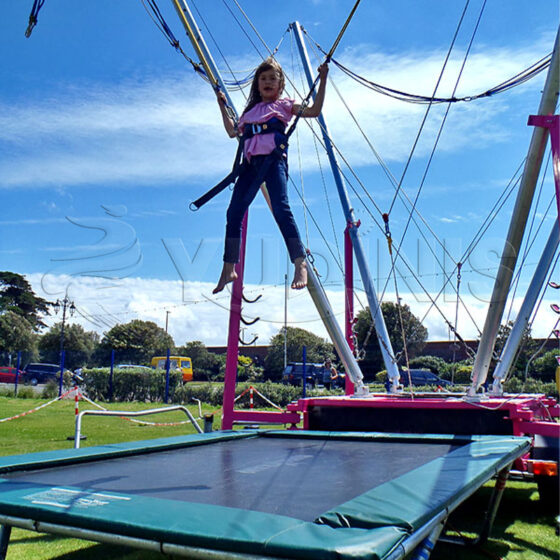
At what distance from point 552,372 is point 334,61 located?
44.2 feet

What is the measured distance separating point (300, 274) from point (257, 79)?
1234mm

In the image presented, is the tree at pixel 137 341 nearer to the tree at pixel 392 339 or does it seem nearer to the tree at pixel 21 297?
the tree at pixel 21 297

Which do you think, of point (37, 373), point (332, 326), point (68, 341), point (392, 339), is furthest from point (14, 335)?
point (332, 326)

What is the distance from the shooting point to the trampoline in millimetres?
1412

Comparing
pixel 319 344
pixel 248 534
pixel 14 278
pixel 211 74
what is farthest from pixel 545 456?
pixel 14 278

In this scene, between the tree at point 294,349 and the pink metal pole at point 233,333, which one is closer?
the pink metal pole at point 233,333

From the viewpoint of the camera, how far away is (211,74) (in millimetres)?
3834

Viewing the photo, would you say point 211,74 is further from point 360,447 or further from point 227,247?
point 360,447

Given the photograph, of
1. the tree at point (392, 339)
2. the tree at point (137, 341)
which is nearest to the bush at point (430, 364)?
the tree at point (392, 339)

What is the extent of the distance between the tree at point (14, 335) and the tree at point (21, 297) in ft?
22.7

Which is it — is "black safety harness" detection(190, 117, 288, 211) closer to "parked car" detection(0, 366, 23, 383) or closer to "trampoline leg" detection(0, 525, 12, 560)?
"trampoline leg" detection(0, 525, 12, 560)

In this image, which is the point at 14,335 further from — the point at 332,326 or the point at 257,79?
the point at 257,79

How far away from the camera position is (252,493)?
2.15 m

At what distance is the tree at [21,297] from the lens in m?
41.5
